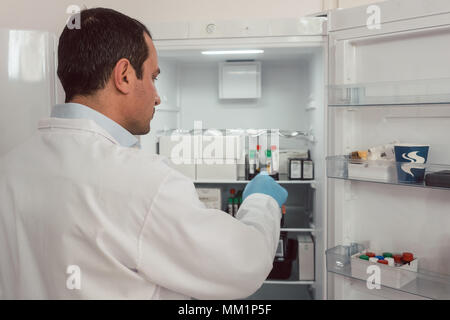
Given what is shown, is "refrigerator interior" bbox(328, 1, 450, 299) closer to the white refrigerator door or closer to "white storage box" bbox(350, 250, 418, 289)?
"white storage box" bbox(350, 250, 418, 289)

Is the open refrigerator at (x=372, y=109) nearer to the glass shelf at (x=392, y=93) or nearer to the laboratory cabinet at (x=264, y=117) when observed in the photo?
the glass shelf at (x=392, y=93)

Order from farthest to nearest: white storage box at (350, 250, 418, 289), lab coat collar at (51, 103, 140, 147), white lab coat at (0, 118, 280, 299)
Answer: white storage box at (350, 250, 418, 289), lab coat collar at (51, 103, 140, 147), white lab coat at (0, 118, 280, 299)

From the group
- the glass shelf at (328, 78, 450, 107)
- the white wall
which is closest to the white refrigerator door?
the white wall

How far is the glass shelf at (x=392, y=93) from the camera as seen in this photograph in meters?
1.22

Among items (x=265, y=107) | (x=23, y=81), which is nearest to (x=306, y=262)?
(x=265, y=107)

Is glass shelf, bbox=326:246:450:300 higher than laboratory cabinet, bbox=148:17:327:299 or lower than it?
lower

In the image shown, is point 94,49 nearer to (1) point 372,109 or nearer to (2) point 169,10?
(1) point 372,109

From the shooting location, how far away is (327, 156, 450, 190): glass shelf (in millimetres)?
1276

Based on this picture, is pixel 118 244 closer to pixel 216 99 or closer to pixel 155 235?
pixel 155 235

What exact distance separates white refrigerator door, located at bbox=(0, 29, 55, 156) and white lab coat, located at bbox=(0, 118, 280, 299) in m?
0.82

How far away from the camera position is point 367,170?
139 cm

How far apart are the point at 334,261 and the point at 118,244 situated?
0.98 m
